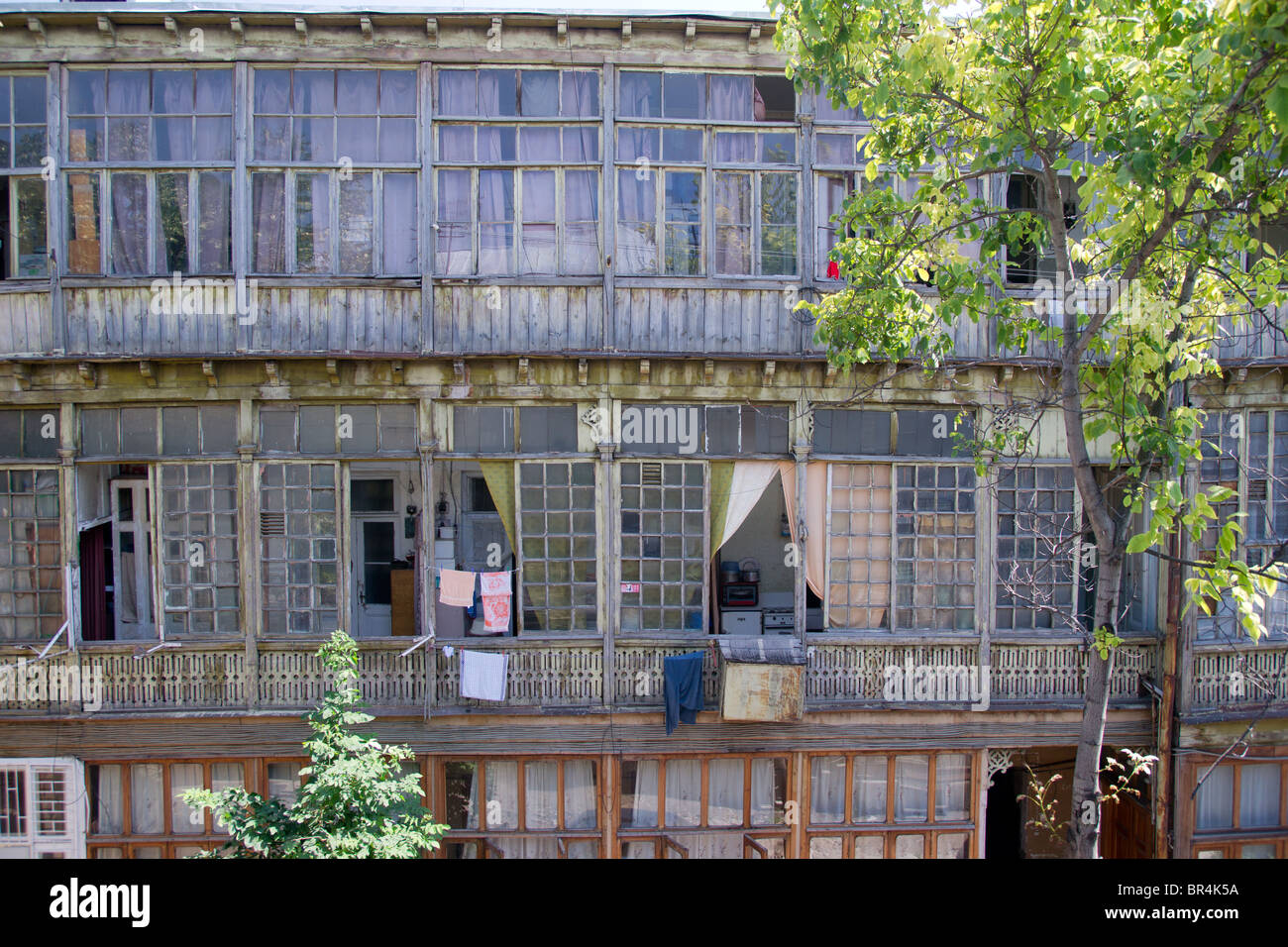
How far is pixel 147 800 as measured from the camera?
9727mm

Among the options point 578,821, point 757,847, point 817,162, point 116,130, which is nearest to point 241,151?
point 116,130

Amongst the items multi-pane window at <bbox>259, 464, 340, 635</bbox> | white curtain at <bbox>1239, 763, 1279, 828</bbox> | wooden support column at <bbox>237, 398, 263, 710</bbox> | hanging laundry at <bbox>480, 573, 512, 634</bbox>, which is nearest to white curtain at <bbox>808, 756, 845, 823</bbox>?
hanging laundry at <bbox>480, 573, 512, 634</bbox>

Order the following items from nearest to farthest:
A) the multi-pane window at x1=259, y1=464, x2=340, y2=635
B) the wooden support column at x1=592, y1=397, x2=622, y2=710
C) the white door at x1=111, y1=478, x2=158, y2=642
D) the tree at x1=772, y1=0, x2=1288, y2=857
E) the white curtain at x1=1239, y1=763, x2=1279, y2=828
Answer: the tree at x1=772, y1=0, x2=1288, y2=857, the wooden support column at x1=592, y1=397, x2=622, y2=710, the multi-pane window at x1=259, y1=464, x2=340, y2=635, the white curtain at x1=1239, y1=763, x2=1279, y2=828, the white door at x1=111, y1=478, x2=158, y2=642

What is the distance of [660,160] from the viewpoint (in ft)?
31.8

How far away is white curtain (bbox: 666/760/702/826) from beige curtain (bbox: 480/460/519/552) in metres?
3.31

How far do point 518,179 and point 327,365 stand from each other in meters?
3.16

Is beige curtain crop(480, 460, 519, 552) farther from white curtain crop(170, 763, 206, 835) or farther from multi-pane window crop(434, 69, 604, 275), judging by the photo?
white curtain crop(170, 763, 206, 835)

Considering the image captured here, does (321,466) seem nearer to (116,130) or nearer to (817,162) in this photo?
(116,130)

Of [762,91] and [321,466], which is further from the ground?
[762,91]

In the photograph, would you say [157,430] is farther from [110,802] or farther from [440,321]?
[110,802]

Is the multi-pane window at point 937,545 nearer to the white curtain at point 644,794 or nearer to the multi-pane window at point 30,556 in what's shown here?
the white curtain at point 644,794

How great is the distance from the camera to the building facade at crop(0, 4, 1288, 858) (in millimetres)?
9523

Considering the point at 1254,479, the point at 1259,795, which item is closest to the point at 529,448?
the point at 1254,479

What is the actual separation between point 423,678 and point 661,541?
3.27 meters
